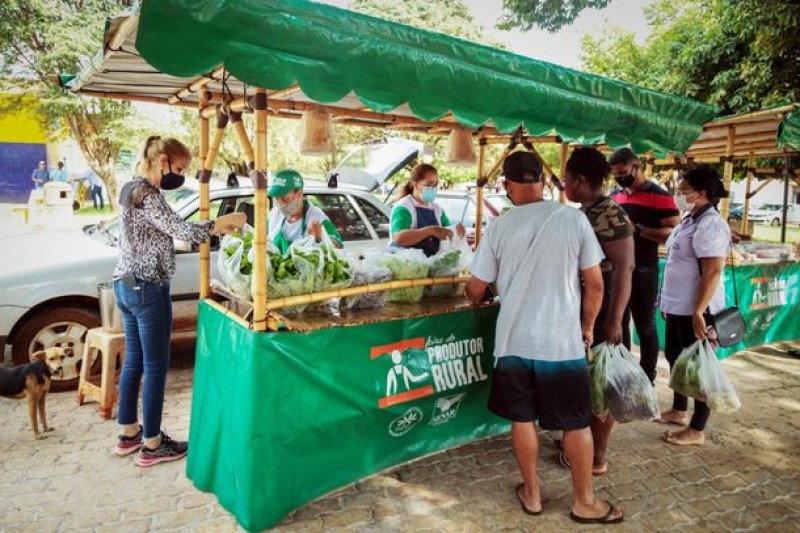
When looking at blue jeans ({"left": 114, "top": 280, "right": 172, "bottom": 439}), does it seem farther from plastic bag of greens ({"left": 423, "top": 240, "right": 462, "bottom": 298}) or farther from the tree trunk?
the tree trunk

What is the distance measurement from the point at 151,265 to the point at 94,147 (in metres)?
19.1

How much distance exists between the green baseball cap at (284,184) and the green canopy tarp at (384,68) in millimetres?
1303

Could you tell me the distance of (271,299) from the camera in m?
2.80

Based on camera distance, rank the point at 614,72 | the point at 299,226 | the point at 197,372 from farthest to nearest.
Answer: the point at 614,72 < the point at 299,226 < the point at 197,372

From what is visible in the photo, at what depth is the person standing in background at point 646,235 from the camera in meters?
3.89

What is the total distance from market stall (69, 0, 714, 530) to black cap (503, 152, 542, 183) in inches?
13.8

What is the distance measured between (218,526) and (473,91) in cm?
268

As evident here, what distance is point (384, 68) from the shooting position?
246 cm

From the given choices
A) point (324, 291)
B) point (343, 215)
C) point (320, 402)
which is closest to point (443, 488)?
point (320, 402)

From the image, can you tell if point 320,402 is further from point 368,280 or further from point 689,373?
point 689,373

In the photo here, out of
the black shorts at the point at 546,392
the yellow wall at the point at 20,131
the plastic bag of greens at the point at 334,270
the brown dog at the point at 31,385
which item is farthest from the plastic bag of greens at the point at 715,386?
the yellow wall at the point at 20,131

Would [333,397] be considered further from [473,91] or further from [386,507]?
[473,91]

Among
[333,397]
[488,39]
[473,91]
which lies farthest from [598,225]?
[488,39]

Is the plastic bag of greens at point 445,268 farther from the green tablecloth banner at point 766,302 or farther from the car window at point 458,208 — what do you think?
the car window at point 458,208
